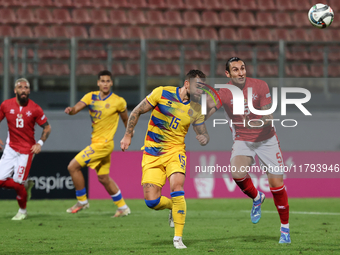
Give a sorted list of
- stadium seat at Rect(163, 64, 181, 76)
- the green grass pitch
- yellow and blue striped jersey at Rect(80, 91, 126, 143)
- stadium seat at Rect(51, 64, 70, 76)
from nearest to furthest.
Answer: the green grass pitch, yellow and blue striped jersey at Rect(80, 91, 126, 143), stadium seat at Rect(51, 64, 70, 76), stadium seat at Rect(163, 64, 181, 76)

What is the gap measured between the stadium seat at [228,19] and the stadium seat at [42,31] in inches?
185

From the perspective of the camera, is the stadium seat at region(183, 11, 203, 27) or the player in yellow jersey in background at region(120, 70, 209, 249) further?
the stadium seat at region(183, 11, 203, 27)

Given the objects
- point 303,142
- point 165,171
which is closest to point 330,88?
point 303,142

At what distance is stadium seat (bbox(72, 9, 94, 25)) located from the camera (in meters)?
13.6

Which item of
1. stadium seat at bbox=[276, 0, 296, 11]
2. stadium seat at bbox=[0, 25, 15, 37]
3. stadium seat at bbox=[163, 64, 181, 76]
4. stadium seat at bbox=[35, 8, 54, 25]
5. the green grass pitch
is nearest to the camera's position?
the green grass pitch

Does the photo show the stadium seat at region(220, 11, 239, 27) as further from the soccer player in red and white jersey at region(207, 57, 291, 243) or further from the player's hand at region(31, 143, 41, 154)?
the soccer player in red and white jersey at region(207, 57, 291, 243)

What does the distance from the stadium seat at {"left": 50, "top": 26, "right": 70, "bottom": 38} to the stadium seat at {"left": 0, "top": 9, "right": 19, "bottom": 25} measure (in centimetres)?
104

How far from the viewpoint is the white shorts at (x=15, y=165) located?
7359mm

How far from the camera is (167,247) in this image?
16.7 ft

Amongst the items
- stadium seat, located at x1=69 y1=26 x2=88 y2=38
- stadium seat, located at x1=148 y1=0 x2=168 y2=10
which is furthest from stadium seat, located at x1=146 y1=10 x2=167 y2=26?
stadium seat, located at x1=69 y1=26 x2=88 y2=38

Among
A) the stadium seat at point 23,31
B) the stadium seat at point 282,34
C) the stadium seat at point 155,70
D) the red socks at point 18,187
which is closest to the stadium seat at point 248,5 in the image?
the stadium seat at point 282,34

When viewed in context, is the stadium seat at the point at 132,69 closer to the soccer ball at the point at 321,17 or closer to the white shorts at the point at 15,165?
the white shorts at the point at 15,165

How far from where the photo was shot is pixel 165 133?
17.6 feet


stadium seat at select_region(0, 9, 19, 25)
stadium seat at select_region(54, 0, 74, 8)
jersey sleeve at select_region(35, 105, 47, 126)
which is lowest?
jersey sleeve at select_region(35, 105, 47, 126)
